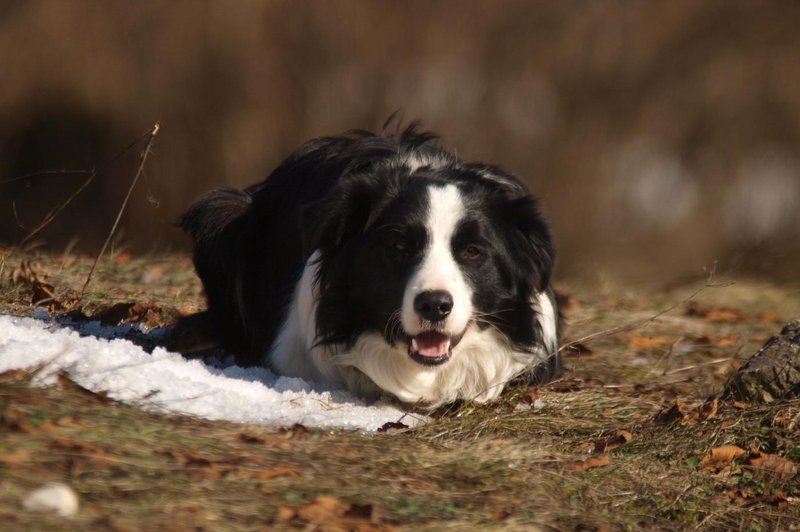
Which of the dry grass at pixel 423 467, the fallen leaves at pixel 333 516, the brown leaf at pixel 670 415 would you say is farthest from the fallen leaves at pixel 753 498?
the fallen leaves at pixel 333 516

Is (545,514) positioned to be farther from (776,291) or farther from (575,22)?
(575,22)

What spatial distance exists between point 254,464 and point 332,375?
1735mm

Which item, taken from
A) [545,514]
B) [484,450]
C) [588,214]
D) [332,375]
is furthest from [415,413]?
[588,214]

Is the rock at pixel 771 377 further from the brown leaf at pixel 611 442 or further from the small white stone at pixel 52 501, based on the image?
the small white stone at pixel 52 501

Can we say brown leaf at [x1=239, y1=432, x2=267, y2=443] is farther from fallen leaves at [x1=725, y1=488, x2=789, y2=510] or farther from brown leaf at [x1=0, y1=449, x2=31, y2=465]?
fallen leaves at [x1=725, y1=488, x2=789, y2=510]

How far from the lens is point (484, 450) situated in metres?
4.25

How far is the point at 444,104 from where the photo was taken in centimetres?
1113

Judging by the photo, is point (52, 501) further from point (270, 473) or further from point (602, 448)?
point (602, 448)

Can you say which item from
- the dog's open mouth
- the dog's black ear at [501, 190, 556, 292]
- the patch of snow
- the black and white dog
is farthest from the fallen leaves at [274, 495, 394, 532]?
the dog's black ear at [501, 190, 556, 292]

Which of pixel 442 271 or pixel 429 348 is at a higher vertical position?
pixel 442 271

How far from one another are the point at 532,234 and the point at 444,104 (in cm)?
594

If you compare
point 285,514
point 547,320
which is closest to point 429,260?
point 547,320

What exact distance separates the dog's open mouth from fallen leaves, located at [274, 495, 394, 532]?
1.61 meters

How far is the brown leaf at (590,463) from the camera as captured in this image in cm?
423
